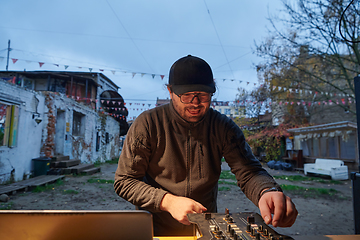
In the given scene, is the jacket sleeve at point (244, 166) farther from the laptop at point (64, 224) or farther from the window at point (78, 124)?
the window at point (78, 124)

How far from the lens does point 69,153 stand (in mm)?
10320

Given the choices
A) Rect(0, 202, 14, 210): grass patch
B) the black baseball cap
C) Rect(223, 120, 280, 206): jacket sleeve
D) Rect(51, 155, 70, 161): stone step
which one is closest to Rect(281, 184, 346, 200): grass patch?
Rect(223, 120, 280, 206): jacket sleeve

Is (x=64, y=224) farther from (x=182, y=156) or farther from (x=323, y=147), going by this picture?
(x=323, y=147)

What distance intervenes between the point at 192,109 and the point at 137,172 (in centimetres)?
49

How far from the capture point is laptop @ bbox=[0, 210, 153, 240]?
708 mm

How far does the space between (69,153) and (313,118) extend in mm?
16072

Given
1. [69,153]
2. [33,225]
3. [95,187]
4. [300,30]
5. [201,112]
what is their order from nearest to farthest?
[33,225] → [201,112] → [95,187] → [300,30] → [69,153]

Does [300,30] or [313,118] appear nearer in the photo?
[300,30]

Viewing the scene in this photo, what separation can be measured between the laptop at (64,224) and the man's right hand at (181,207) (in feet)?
1.21

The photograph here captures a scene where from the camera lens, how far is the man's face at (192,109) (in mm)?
1350

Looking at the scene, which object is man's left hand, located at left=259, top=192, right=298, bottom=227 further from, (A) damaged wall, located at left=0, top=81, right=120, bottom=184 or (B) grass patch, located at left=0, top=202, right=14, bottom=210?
(A) damaged wall, located at left=0, top=81, right=120, bottom=184

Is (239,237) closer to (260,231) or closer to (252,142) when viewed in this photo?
(260,231)

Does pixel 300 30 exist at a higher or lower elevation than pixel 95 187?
higher

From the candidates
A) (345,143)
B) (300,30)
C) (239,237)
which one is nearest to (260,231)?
(239,237)
